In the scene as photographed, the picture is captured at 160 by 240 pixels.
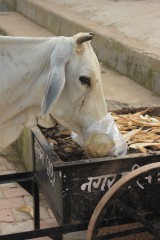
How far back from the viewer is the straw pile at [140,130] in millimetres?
3115

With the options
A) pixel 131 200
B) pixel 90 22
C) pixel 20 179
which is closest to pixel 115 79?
pixel 90 22

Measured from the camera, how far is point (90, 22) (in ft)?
24.4

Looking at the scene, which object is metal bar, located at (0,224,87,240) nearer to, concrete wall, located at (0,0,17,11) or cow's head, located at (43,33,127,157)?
cow's head, located at (43,33,127,157)

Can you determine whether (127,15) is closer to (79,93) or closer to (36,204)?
(36,204)

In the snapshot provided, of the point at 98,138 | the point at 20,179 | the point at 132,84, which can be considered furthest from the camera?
the point at 132,84

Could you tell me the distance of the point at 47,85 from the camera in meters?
2.84

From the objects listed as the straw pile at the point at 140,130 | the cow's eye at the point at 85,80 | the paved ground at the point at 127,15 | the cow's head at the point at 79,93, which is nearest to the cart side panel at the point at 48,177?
the cow's head at the point at 79,93

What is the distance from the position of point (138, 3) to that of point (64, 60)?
6131 millimetres

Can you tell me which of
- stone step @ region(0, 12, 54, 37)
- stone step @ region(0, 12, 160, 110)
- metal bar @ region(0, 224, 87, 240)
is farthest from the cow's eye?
stone step @ region(0, 12, 54, 37)

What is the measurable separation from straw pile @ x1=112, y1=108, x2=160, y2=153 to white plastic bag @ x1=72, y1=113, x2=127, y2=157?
0.57ft

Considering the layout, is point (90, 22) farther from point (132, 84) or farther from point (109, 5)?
point (132, 84)

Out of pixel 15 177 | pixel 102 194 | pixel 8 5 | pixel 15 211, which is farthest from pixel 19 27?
pixel 102 194

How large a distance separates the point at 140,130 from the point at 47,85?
30.8 inches

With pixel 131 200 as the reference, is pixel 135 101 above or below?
below
